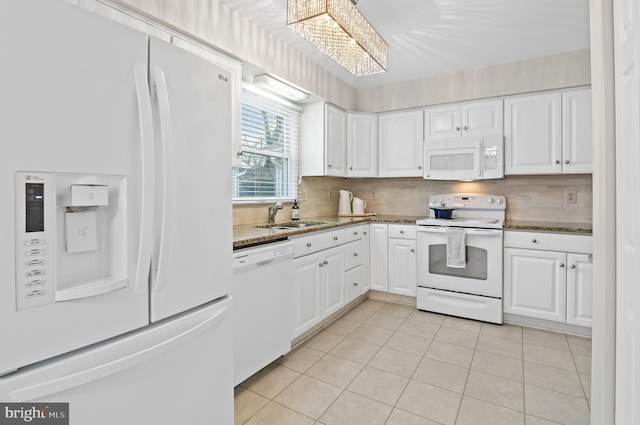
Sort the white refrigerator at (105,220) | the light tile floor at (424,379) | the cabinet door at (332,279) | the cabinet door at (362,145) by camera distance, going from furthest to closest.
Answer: the cabinet door at (362,145), the cabinet door at (332,279), the light tile floor at (424,379), the white refrigerator at (105,220)

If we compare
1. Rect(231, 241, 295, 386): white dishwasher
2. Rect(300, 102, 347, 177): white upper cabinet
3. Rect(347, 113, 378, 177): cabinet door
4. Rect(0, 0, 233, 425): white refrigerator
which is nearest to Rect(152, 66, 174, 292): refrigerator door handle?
Rect(0, 0, 233, 425): white refrigerator

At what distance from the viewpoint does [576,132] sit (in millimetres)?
2922

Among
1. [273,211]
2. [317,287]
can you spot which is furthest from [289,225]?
[317,287]

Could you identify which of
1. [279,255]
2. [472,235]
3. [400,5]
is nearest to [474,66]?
[400,5]

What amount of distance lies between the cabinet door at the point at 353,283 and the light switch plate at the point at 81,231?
2.38m

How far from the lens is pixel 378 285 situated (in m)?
3.59

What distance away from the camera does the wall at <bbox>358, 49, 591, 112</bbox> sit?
9.71ft

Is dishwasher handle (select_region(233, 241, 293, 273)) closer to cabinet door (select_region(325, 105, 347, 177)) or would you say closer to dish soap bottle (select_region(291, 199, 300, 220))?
dish soap bottle (select_region(291, 199, 300, 220))

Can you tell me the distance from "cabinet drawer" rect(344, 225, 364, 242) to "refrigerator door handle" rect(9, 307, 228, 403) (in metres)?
1.96

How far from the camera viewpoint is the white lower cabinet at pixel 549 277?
2.69 meters

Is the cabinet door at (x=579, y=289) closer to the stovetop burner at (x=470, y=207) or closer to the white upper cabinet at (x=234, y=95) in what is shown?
the stovetop burner at (x=470, y=207)

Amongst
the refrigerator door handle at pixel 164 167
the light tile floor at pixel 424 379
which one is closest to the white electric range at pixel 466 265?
the light tile floor at pixel 424 379

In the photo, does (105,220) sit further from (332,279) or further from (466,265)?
(466,265)

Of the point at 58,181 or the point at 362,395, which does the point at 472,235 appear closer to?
the point at 362,395
